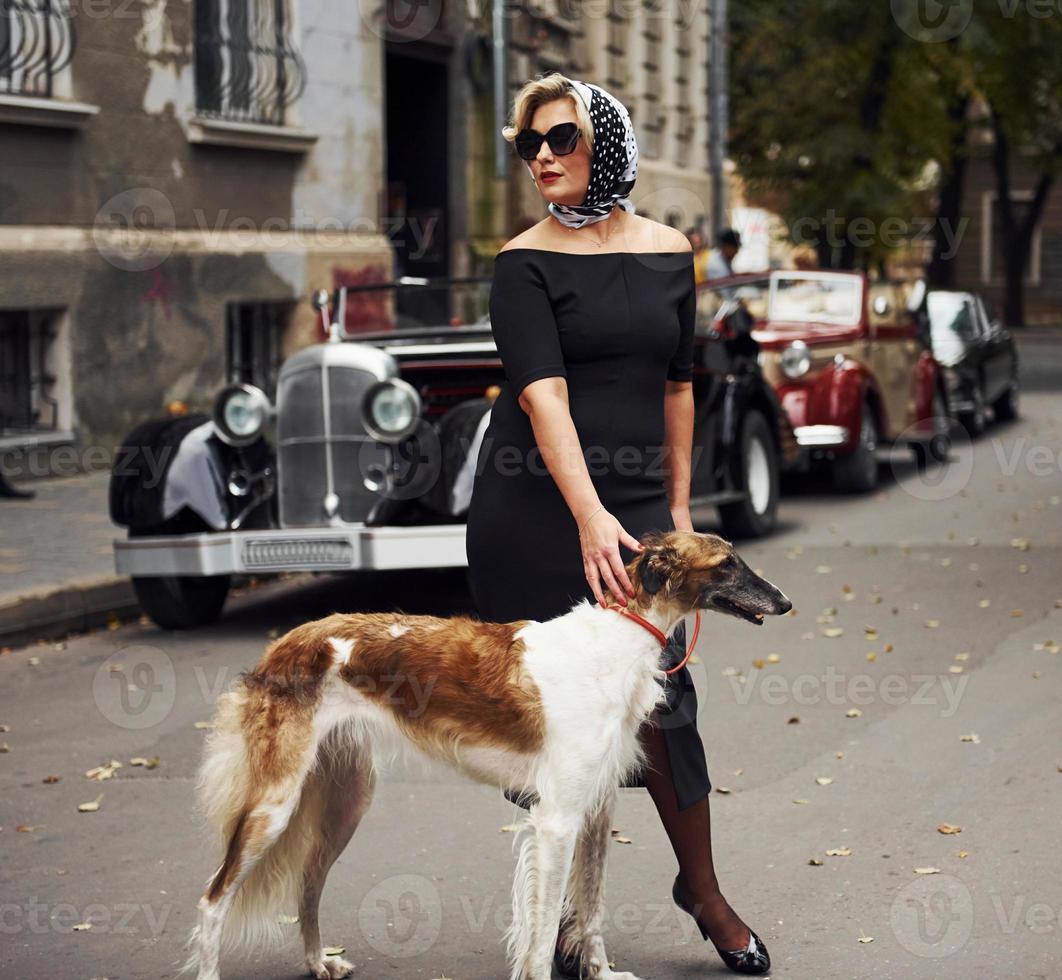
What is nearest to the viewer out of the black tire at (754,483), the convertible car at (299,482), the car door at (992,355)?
the convertible car at (299,482)

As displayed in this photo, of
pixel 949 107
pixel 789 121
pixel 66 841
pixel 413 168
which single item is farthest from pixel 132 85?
pixel 949 107

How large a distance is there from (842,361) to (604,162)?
1018 centimetres

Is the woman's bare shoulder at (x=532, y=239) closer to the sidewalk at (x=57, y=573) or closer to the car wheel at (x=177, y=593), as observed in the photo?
the car wheel at (x=177, y=593)

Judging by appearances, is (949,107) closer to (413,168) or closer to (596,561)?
(413,168)

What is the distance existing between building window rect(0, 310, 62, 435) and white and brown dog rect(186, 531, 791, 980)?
1073 cm

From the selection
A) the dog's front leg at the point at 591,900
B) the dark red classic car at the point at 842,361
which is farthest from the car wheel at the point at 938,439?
the dog's front leg at the point at 591,900

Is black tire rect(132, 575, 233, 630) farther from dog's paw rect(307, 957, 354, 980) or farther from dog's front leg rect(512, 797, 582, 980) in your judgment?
dog's front leg rect(512, 797, 582, 980)

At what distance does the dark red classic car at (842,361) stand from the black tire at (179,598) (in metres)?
5.32

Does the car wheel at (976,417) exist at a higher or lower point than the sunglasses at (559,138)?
lower

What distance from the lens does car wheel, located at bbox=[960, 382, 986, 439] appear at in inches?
730

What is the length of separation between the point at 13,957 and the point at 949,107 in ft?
Result: 113

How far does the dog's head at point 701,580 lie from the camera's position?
12.4 ft

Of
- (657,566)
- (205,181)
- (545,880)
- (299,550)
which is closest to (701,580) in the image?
(657,566)

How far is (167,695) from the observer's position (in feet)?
25.0
